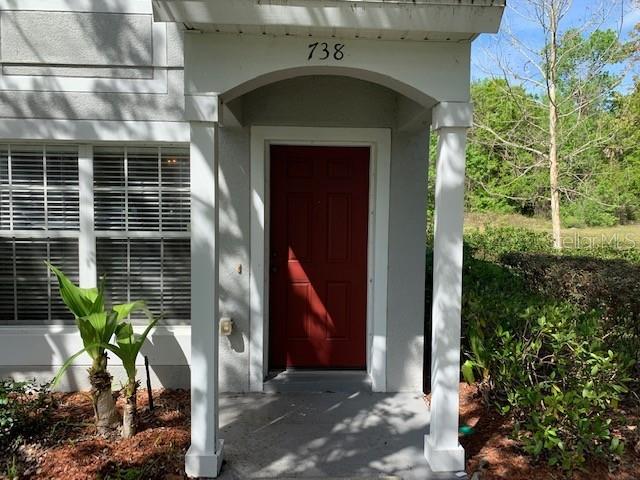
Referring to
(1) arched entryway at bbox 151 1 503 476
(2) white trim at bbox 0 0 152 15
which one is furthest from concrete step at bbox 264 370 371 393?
(2) white trim at bbox 0 0 152 15

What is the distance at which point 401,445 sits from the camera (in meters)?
3.91

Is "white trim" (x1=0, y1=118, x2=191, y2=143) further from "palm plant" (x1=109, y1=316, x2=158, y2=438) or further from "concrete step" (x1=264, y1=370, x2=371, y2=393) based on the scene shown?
"concrete step" (x1=264, y1=370, x2=371, y2=393)

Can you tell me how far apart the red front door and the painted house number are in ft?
5.67

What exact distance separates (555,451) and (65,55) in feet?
16.3

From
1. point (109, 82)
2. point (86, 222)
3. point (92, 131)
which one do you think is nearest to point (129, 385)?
point (86, 222)

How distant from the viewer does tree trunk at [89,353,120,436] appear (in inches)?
154

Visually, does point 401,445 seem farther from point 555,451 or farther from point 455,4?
point 455,4

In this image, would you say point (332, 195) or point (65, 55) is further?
point (332, 195)

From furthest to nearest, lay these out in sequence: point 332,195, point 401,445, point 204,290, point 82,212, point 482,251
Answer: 1. point 482,251
2. point 332,195
3. point 82,212
4. point 401,445
5. point 204,290

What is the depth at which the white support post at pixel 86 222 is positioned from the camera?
4691mm

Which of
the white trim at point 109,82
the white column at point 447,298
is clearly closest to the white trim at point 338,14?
the white column at point 447,298

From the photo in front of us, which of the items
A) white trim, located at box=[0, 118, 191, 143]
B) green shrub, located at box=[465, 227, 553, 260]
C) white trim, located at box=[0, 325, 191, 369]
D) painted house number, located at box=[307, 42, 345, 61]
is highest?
painted house number, located at box=[307, 42, 345, 61]

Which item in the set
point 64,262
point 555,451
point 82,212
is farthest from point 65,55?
point 555,451

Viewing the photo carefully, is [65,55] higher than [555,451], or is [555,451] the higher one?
[65,55]
